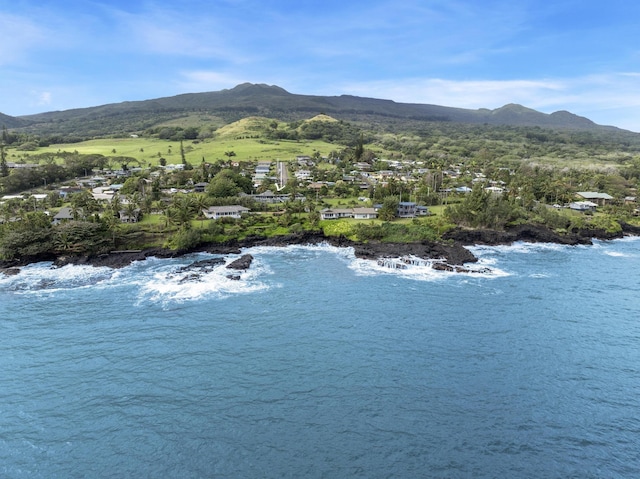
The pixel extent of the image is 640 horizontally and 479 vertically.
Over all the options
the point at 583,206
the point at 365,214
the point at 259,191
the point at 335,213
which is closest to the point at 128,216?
the point at 259,191

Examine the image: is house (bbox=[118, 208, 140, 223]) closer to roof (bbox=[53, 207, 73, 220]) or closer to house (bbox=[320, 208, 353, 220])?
roof (bbox=[53, 207, 73, 220])

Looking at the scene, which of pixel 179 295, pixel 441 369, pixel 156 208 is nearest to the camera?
pixel 441 369

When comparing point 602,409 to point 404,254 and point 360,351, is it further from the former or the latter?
point 404,254

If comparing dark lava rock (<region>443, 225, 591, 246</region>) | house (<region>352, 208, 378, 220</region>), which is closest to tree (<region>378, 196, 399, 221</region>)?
house (<region>352, 208, 378, 220</region>)

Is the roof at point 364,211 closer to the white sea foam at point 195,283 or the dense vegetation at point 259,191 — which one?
the dense vegetation at point 259,191

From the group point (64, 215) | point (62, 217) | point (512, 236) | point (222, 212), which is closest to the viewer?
point (62, 217)

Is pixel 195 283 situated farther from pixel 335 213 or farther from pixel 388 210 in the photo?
pixel 388 210

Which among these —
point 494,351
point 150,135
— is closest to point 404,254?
point 494,351
